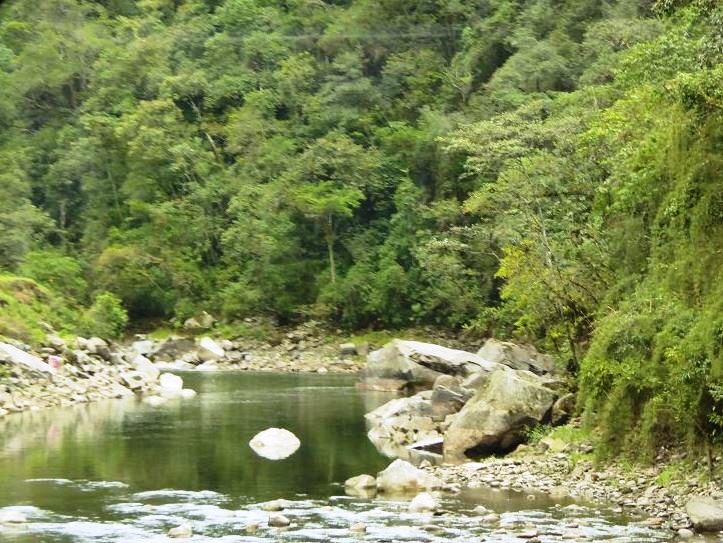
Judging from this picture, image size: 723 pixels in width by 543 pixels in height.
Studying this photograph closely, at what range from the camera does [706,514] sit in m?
14.4

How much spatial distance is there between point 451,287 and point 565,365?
25186mm

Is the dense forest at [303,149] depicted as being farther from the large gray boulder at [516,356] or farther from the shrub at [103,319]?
the shrub at [103,319]

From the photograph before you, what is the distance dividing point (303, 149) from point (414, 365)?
29.0m

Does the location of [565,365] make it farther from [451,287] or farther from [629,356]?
[451,287]

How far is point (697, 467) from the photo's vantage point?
54.7ft

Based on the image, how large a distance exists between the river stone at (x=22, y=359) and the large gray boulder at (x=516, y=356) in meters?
14.0

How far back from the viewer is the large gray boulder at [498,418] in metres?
22.0

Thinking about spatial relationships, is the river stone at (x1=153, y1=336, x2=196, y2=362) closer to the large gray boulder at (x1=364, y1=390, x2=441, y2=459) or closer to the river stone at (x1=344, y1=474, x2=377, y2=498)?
the large gray boulder at (x1=364, y1=390, x2=441, y2=459)

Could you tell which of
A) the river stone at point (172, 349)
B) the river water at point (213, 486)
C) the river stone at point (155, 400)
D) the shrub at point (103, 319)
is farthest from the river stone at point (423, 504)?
the river stone at point (172, 349)

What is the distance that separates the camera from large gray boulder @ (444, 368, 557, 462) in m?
22.0

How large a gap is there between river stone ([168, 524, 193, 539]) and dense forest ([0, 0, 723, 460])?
13.1 metres

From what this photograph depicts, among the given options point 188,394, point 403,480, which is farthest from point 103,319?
point 403,480

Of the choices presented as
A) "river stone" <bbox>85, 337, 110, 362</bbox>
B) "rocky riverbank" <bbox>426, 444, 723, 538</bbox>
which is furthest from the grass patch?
"rocky riverbank" <bbox>426, 444, 723, 538</bbox>

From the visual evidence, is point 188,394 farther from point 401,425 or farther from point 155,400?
point 401,425
